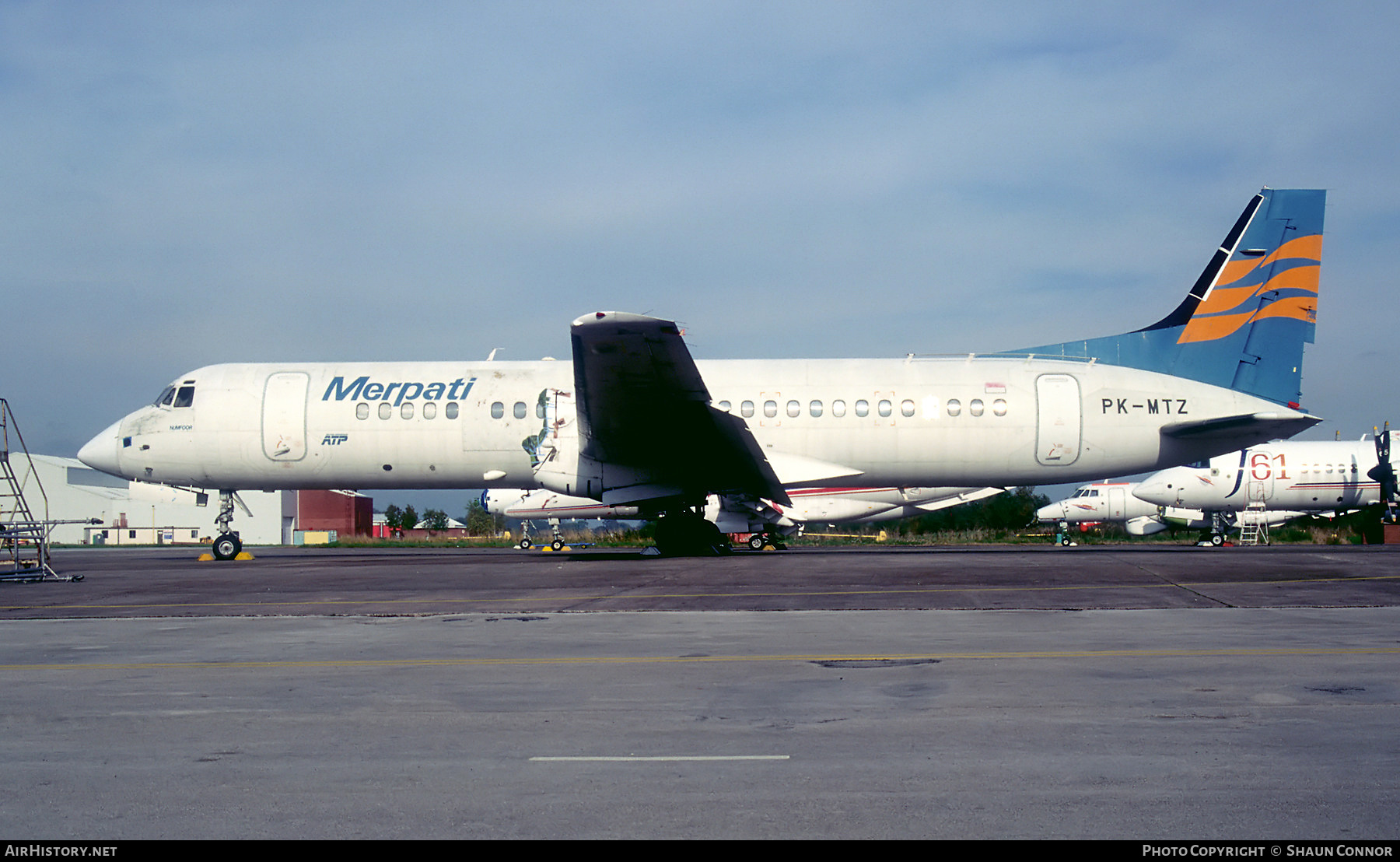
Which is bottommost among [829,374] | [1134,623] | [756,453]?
[1134,623]

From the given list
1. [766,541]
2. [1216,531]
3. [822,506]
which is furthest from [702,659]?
[1216,531]

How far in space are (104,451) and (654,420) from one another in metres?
15.2

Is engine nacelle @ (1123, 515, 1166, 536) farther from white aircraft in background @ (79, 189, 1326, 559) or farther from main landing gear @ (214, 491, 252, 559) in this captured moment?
main landing gear @ (214, 491, 252, 559)

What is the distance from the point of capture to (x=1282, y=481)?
42.5m

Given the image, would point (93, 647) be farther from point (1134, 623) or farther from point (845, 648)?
point (1134, 623)

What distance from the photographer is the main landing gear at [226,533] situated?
25344 millimetres

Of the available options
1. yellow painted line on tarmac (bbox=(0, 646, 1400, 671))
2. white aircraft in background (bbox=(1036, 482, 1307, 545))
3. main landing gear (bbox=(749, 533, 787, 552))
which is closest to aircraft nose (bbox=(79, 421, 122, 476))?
main landing gear (bbox=(749, 533, 787, 552))

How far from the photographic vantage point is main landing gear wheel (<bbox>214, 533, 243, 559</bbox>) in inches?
996

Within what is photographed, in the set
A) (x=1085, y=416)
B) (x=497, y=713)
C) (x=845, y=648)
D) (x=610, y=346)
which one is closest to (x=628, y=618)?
(x=845, y=648)

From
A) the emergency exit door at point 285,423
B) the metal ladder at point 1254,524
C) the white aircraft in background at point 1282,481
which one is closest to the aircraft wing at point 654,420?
the emergency exit door at point 285,423

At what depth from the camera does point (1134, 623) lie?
10.6m

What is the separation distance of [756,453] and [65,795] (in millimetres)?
18181

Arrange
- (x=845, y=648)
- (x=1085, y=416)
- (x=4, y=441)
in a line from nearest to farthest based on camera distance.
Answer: (x=845, y=648) < (x=4, y=441) < (x=1085, y=416)
